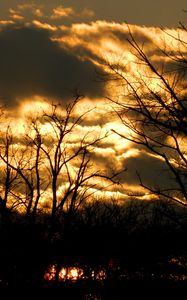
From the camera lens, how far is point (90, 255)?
47.3 metres

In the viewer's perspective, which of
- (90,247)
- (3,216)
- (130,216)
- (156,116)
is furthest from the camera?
(130,216)

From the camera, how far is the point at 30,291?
3319cm

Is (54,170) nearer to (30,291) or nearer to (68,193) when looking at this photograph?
(68,193)

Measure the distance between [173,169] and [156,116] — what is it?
5.34ft

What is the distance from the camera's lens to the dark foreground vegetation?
117 ft

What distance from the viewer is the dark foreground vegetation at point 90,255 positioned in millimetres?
35656

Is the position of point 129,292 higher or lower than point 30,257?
lower

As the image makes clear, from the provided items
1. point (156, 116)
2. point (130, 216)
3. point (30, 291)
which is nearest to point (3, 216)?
point (30, 291)

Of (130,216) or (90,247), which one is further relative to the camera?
(130,216)

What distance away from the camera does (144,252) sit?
155 feet

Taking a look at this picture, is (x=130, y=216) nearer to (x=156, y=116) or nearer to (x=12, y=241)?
(x=12, y=241)

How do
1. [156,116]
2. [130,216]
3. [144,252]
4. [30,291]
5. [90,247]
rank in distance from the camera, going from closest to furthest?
[156,116] → [30,291] → [144,252] → [90,247] → [130,216]

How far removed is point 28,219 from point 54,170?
3917 mm

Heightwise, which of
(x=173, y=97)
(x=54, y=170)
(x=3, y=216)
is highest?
(x=54, y=170)
